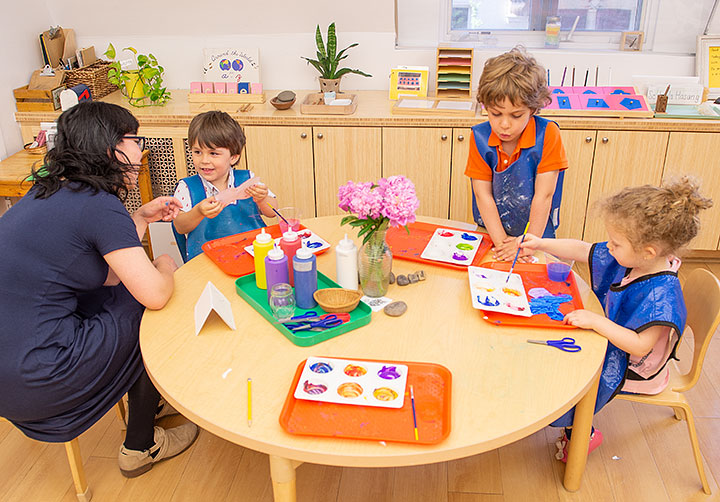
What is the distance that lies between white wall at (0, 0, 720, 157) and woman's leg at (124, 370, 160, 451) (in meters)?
2.33

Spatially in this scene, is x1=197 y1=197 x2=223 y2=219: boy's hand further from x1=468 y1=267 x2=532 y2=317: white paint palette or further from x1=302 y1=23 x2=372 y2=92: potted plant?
x1=302 y1=23 x2=372 y2=92: potted plant

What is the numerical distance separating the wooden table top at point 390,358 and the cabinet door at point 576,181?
5.23 ft

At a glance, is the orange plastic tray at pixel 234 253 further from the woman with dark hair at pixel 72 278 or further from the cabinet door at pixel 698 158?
the cabinet door at pixel 698 158

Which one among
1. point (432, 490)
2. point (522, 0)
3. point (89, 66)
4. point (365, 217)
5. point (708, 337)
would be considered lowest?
point (432, 490)

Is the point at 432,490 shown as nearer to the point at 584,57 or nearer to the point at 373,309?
the point at 373,309

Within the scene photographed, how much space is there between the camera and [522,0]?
3.67 metres

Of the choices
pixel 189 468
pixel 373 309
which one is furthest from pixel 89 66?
pixel 373 309

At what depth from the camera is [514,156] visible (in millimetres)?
2254

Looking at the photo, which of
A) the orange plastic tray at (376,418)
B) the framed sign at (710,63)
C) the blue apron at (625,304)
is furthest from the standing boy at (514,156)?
the framed sign at (710,63)

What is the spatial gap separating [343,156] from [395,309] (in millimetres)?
1816

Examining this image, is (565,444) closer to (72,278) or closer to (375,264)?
(375,264)

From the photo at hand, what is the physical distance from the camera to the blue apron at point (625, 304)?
5.47 feet

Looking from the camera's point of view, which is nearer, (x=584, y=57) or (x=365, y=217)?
(x=365, y=217)

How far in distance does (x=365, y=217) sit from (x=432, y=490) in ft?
3.13
